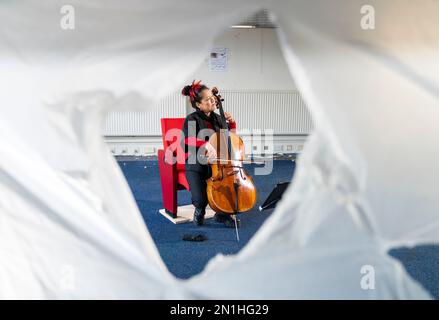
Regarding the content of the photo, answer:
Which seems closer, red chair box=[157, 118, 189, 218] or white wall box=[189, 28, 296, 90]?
red chair box=[157, 118, 189, 218]

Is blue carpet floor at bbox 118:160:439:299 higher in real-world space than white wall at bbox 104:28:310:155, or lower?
lower

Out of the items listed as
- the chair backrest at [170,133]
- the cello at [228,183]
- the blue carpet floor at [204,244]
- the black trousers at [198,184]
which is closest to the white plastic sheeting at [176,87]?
the blue carpet floor at [204,244]

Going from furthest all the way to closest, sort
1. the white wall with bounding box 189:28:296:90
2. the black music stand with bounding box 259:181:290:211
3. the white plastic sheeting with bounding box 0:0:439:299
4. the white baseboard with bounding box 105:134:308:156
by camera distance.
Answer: the white baseboard with bounding box 105:134:308:156
the white wall with bounding box 189:28:296:90
the black music stand with bounding box 259:181:290:211
the white plastic sheeting with bounding box 0:0:439:299

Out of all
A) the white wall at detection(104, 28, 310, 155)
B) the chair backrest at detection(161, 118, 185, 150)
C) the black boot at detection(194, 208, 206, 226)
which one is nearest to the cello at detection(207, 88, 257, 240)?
the black boot at detection(194, 208, 206, 226)

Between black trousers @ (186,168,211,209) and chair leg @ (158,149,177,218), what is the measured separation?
0.18 metres

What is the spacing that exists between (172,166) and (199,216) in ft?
1.38

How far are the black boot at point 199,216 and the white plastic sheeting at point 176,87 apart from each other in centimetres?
153

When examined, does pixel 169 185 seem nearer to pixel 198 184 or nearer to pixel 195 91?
pixel 198 184

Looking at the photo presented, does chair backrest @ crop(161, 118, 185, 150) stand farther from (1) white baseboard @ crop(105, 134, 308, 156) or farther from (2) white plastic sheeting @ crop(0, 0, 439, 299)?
(1) white baseboard @ crop(105, 134, 308, 156)

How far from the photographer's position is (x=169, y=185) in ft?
10.5

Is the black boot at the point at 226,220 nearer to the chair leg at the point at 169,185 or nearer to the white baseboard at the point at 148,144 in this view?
the chair leg at the point at 169,185

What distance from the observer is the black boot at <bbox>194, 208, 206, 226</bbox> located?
10.0 feet

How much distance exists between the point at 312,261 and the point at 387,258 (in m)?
0.28

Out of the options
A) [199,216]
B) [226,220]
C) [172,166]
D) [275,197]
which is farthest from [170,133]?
[275,197]
